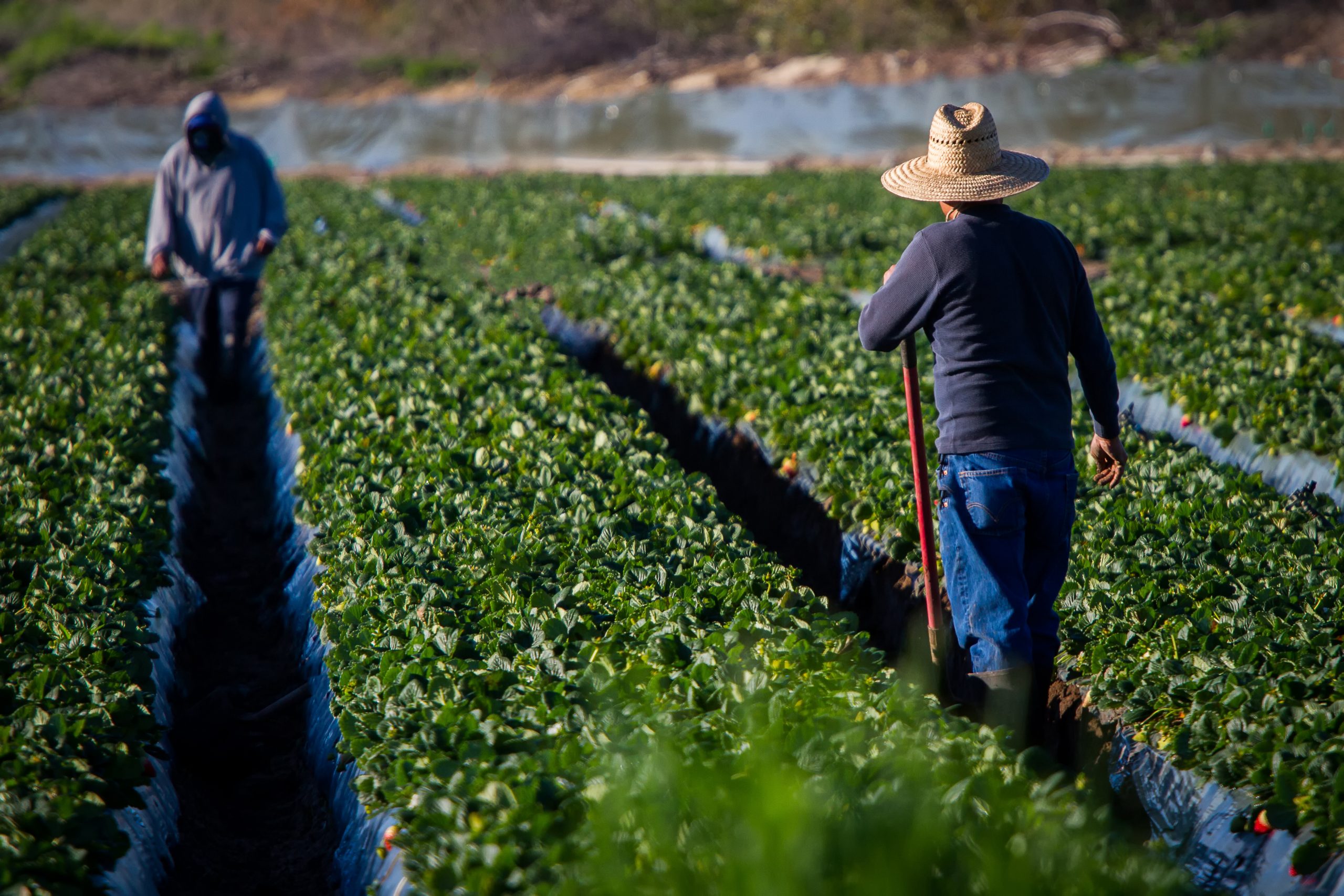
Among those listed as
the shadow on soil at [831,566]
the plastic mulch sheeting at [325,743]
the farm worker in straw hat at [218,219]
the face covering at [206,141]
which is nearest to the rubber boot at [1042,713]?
the shadow on soil at [831,566]

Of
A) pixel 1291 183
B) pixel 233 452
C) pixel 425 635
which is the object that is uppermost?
pixel 425 635

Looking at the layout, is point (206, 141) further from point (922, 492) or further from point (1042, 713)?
point (1042, 713)

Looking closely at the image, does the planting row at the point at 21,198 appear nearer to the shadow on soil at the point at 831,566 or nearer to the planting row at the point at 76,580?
the planting row at the point at 76,580

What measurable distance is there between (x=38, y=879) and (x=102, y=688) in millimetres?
900

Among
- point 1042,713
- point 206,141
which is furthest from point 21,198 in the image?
point 1042,713

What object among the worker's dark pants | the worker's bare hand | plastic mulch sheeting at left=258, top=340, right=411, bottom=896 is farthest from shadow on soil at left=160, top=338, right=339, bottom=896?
the worker's bare hand

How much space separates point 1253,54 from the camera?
1241 inches

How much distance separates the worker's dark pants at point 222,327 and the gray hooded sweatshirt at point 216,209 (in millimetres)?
90

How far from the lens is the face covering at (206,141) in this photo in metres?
7.88

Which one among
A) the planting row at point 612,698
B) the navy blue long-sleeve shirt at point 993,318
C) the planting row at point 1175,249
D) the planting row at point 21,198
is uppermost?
the navy blue long-sleeve shirt at point 993,318

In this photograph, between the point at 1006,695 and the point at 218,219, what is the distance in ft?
22.7

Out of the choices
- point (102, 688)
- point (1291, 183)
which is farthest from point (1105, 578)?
point (1291, 183)

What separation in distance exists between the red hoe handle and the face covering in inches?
248

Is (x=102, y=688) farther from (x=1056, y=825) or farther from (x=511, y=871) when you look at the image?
(x=1056, y=825)
